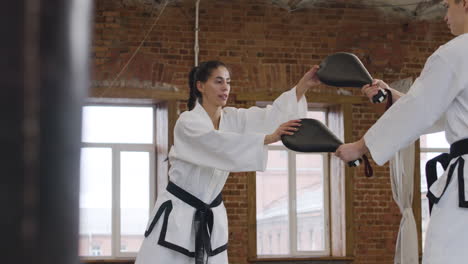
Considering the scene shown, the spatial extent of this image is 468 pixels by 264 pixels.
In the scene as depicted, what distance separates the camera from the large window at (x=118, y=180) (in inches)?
316

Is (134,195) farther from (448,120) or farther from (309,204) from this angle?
(448,120)

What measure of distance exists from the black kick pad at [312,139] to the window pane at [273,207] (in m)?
5.84

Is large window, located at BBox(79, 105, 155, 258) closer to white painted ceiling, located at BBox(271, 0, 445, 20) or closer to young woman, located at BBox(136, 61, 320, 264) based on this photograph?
white painted ceiling, located at BBox(271, 0, 445, 20)

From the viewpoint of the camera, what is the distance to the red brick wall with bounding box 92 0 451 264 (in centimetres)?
804

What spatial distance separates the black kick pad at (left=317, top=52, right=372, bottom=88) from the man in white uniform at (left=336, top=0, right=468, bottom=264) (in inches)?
20.3

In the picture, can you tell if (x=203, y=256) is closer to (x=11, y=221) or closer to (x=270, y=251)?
(x=11, y=221)

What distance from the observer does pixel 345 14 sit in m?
8.68

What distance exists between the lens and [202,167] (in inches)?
138

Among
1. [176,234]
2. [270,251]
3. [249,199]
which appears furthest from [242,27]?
[176,234]

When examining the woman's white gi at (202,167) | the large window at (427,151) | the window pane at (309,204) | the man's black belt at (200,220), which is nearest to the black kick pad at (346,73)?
the woman's white gi at (202,167)

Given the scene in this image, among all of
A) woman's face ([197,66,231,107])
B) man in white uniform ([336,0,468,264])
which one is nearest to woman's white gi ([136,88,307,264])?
woman's face ([197,66,231,107])

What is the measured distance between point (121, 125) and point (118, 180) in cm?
64

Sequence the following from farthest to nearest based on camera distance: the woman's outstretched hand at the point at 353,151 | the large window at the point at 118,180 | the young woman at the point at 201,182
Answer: the large window at the point at 118,180, the young woman at the point at 201,182, the woman's outstretched hand at the point at 353,151

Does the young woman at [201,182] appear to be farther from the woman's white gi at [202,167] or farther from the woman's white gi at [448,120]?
the woman's white gi at [448,120]
